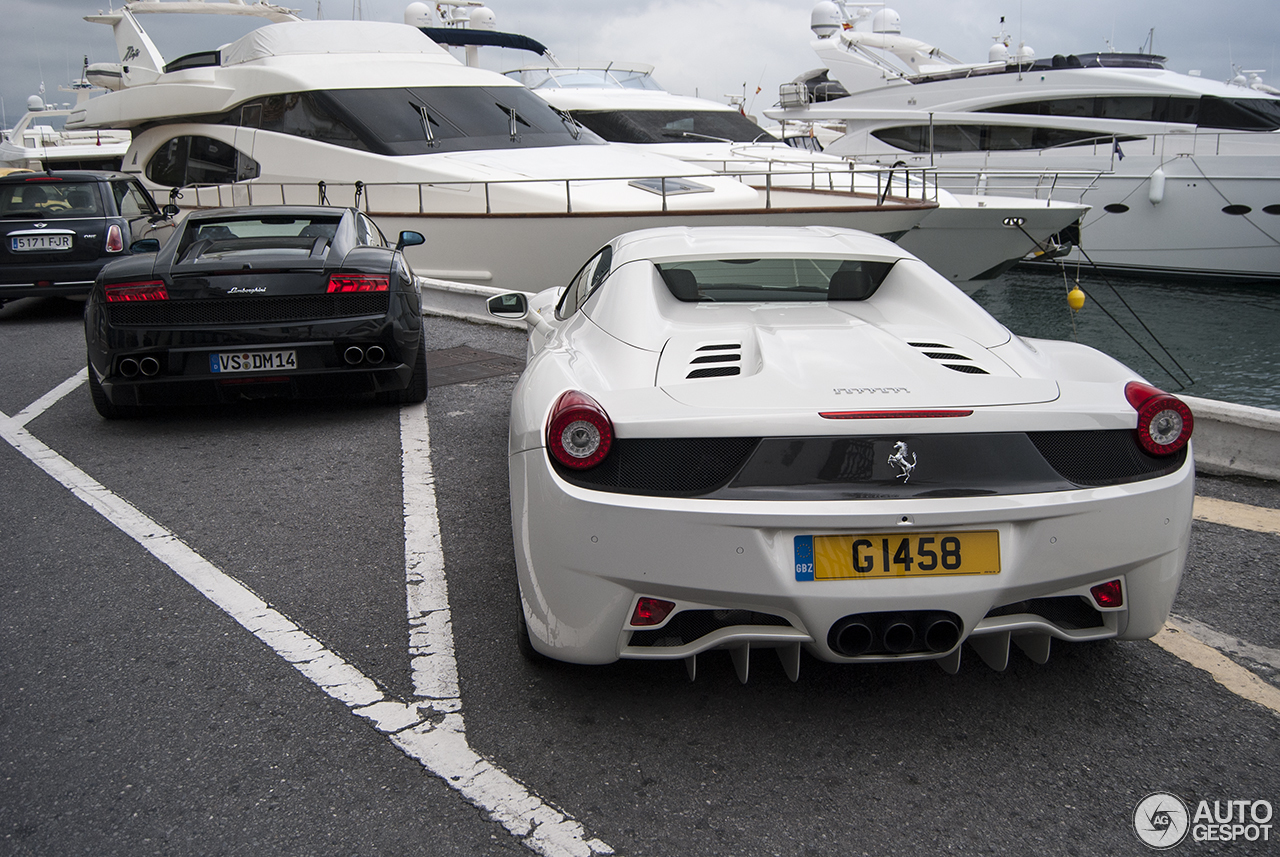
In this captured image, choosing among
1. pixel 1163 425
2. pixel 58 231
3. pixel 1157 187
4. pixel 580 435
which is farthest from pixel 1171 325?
pixel 580 435

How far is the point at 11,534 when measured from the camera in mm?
4152

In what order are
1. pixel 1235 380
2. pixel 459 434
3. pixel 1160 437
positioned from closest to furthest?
pixel 1160 437 < pixel 459 434 < pixel 1235 380

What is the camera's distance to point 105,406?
5.89m

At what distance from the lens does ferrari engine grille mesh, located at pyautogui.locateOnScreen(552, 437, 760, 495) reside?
238 cm

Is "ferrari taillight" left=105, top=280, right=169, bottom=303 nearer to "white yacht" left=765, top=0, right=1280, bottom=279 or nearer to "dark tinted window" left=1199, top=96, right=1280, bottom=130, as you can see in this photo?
"white yacht" left=765, top=0, right=1280, bottom=279

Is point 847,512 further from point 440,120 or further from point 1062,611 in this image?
point 440,120

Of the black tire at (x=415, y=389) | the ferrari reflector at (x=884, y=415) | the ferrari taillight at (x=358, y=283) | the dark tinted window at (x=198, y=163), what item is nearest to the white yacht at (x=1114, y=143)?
the dark tinted window at (x=198, y=163)

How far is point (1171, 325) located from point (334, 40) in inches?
556

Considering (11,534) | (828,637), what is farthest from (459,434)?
(828,637)

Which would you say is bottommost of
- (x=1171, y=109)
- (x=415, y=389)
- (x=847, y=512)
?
(x=415, y=389)

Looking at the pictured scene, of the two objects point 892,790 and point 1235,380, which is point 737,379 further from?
point 1235,380

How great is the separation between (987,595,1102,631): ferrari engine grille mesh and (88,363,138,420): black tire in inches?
202

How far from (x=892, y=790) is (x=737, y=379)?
1086 mm

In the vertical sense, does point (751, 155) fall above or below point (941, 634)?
above
